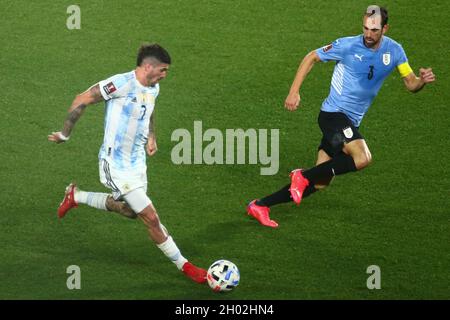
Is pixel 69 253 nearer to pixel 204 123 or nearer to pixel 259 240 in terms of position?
pixel 259 240

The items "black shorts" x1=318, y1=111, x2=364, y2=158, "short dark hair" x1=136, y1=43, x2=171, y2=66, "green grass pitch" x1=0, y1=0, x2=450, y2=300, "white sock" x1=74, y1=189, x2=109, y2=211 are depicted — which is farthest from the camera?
"black shorts" x1=318, y1=111, x2=364, y2=158

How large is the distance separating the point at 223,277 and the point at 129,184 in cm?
129

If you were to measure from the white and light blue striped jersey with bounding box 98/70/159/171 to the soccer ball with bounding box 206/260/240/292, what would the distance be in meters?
1.28

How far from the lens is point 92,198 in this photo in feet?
41.8

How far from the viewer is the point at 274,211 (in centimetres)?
1378

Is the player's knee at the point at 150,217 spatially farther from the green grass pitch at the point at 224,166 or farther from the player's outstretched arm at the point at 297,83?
the player's outstretched arm at the point at 297,83

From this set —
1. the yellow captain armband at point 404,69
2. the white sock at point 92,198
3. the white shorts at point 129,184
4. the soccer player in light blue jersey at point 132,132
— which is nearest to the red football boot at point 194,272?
the soccer player in light blue jersey at point 132,132

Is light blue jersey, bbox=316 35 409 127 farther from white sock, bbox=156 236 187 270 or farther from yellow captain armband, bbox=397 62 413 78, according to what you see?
white sock, bbox=156 236 187 270

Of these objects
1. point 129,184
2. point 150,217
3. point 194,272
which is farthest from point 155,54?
point 194,272

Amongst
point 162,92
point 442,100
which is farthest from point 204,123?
point 442,100

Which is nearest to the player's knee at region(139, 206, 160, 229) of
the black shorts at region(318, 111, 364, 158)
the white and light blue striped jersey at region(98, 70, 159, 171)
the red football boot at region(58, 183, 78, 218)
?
the white and light blue striped jersey at region(98, 70, 159, 171)

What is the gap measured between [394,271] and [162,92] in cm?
466

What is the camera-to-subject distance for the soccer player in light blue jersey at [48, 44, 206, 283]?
11.8 meters

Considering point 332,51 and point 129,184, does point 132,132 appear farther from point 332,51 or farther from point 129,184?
point 332,51
